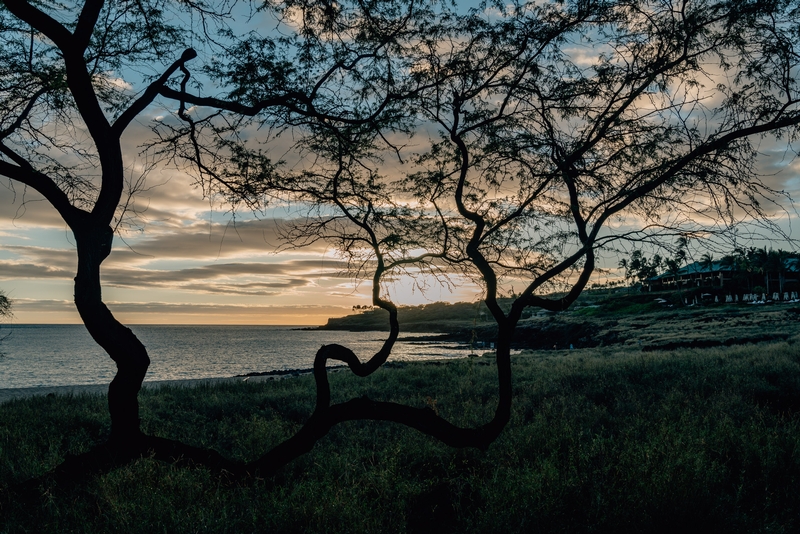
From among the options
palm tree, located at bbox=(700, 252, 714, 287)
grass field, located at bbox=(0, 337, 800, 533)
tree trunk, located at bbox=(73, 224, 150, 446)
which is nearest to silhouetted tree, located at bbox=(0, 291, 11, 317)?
grass field, located at bbox=(0, 337, 800, 533)

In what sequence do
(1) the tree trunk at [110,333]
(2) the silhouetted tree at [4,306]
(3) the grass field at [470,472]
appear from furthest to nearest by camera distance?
(2) the silhouetted tree at [4,306]
(1) the tree trunk at [110,333]
(3) the grass field at [470,472]

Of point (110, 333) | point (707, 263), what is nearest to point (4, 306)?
point (110, 333)

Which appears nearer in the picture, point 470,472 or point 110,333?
point 110,333

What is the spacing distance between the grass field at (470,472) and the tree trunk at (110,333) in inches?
23.3

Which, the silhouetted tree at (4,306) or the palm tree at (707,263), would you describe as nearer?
the palm tree at (707,263)

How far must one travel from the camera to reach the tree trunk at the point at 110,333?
5.79 meters

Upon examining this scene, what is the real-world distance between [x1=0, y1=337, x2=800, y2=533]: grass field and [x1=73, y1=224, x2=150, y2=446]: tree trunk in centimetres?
59

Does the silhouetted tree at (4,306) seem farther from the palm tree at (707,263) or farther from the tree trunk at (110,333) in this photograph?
the palm tree at (707,263)

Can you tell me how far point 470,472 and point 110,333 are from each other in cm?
516

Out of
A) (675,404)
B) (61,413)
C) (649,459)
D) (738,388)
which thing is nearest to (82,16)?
(649,459)

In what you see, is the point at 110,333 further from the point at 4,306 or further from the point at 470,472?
the point at 4,306

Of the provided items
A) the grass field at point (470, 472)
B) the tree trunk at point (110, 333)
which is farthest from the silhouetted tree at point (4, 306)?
the tree trunk at point (110, 333)

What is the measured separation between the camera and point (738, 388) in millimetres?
12492

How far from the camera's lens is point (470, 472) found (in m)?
7.29
